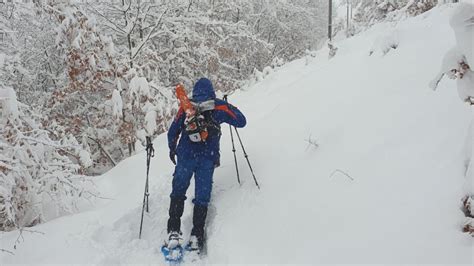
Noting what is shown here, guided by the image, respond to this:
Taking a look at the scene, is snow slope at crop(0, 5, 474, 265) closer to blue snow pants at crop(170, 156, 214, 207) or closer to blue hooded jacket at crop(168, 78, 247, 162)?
blue snow pants at crop(170, 156, 214, 207)

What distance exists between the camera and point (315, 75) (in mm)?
8719

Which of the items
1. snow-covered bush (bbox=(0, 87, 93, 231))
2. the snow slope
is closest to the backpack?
the snow slope

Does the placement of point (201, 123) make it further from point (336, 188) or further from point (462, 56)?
point (462, 56)

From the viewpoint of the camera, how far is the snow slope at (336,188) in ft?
12.2

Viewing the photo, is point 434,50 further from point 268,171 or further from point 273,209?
point 273,209

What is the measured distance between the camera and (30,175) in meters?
5.78

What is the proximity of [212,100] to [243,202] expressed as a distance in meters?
1.52

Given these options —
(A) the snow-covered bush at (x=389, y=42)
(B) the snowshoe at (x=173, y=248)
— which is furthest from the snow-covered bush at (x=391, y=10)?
(B) the snowshoe at (x=173, y=248)

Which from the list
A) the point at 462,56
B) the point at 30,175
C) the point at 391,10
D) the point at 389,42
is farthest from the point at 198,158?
the point at 391,10

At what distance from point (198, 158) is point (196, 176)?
254 millimetres

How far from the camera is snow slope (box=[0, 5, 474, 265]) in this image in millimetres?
3729

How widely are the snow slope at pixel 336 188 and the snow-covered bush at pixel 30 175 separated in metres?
0.39

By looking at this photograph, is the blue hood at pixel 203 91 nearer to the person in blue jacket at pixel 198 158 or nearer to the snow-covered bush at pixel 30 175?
the person in blue jacket at pixel 198 158

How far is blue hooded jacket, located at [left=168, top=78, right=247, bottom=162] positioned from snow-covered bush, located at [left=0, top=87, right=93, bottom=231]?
5.74 feet
